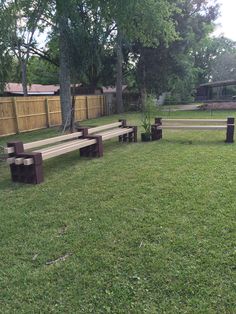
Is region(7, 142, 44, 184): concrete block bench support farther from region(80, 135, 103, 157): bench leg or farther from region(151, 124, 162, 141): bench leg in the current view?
region(151, 124, 162, 141): bench leg

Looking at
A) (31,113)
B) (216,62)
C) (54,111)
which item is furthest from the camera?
(216,62)

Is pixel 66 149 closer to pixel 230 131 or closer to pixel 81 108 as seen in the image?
pixel 230 131

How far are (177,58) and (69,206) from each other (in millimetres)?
20465

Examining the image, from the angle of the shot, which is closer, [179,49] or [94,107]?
[94,107]

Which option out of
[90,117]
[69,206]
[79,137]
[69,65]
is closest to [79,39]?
[69,65]

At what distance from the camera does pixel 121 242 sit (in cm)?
281

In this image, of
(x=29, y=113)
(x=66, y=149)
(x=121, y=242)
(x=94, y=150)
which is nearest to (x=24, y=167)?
(x=66, y=149)

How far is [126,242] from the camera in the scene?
9.21 feet

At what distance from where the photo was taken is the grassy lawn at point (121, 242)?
207cm

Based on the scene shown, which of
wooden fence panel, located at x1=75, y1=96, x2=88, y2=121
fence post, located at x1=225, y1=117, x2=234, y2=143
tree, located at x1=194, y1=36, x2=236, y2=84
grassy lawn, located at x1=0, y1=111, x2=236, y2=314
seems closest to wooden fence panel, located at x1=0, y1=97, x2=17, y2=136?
wooden fence panel, located at x1=75, y1=96, x2=88, y2=121

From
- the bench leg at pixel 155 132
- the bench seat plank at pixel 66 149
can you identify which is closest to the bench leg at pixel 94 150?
the bench seat plank at pixel 66 149

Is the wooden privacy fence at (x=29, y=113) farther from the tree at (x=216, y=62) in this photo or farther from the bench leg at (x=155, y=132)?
the tree at (x=216, y=62)

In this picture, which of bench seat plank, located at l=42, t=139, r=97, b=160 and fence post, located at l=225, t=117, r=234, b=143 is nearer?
bench seat plank, located at l=42, t=139, r=97, b=160

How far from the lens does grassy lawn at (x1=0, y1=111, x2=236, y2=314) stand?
2074 millimetres
